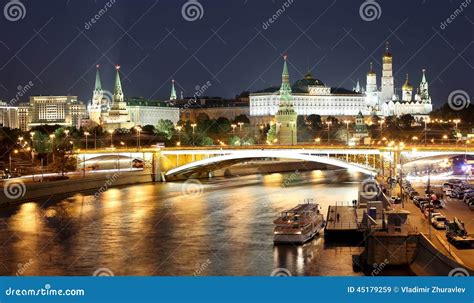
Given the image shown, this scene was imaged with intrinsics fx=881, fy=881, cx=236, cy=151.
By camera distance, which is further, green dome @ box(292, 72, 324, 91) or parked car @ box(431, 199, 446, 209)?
green dome @ box(292, 72, 324, 91)

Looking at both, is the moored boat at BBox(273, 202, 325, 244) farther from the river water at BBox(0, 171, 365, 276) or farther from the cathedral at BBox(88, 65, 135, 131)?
the cathedral at BBox(88, 65, 135, 131)

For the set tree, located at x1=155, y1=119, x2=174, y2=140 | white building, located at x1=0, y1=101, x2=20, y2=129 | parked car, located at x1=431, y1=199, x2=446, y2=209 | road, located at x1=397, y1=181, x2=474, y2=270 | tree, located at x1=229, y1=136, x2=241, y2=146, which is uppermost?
white building, located at x1=0, y1=101, x2=20, y2=129

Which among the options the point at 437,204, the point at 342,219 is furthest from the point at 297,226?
the point at 437,204

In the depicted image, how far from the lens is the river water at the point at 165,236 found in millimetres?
9312

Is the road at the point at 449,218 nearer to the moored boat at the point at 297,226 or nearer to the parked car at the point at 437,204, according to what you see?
the parked car at the point at 437,204

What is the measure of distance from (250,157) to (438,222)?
11.6 m

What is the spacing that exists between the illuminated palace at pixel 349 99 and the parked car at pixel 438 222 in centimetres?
3852

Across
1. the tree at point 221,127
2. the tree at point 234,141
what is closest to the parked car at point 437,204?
the tree at point 234,141

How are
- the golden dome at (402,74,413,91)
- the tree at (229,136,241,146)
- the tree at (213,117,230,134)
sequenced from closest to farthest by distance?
1. the tree at (229,136,241,146)
2. the tree at (213,117,230,134)
3. the golden dome at (402,74,413,91)

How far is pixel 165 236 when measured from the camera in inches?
455

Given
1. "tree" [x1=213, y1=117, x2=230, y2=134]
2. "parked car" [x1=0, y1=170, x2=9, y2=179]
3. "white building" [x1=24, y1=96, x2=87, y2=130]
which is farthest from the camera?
"white building" [x1=24, y1=96, x2=87, y2=130]

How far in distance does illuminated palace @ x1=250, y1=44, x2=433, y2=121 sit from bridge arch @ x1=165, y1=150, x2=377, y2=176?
1040 inches

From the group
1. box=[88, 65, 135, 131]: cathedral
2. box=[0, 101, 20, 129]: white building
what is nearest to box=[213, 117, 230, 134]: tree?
box=[88, 65, 135, 131]: cathedral

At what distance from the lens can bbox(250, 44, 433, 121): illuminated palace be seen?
4897 centimetres
